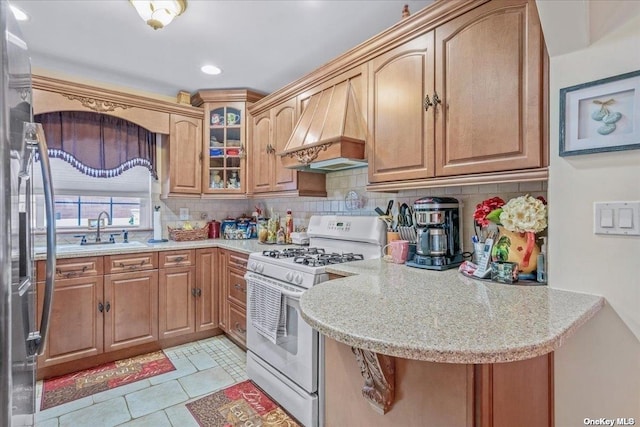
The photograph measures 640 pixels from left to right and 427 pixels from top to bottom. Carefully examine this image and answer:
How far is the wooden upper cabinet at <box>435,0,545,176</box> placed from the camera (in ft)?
4.12

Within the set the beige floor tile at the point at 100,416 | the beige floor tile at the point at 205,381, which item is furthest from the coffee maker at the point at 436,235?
the beige floor tile at the point at 100,416

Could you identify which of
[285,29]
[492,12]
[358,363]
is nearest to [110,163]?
[285,29]

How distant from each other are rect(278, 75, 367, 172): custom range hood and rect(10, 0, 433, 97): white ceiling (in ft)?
1.21

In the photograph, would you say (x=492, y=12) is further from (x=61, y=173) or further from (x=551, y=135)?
(x=61, y=173)

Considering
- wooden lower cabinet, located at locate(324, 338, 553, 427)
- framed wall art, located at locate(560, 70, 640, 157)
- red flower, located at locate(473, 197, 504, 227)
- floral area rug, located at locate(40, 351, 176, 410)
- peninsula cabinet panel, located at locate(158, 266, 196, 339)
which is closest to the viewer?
wooden lower cabinet, located at locate(324, 338, 553, 427)

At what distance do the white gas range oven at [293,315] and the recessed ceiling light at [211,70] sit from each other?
1.63 m

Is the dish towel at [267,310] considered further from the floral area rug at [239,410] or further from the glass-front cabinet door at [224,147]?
the glass-front cabinet door at [224,147]

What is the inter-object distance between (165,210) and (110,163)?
2.14ft

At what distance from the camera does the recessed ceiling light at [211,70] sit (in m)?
2.61

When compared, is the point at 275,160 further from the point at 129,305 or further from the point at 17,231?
the point at 17,231

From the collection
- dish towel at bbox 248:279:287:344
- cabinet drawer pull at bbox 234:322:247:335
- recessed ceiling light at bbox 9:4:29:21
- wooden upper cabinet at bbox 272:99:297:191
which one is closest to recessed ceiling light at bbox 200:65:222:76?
wooden upper cabinet at bbox 272:99:297:191

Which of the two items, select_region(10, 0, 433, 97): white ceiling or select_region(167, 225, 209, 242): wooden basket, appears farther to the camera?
select_region(167, 225, 209, 242): wooden basket

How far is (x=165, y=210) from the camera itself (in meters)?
3.22

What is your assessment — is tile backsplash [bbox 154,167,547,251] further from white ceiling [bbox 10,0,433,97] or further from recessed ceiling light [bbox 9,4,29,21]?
recessed ceiling light [bbox 9,4,29,21]
